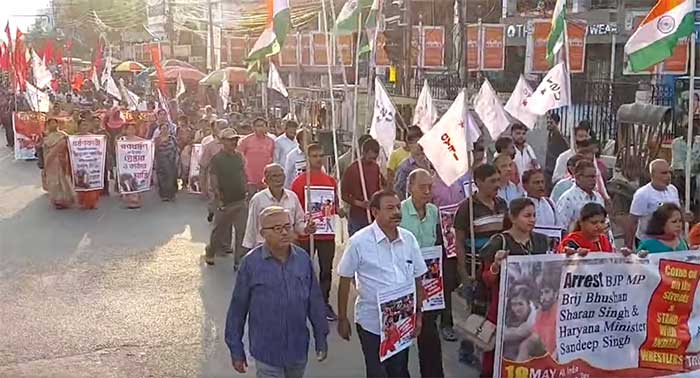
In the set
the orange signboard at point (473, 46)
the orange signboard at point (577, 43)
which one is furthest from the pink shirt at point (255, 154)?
the orange signboard at point (473, 46)

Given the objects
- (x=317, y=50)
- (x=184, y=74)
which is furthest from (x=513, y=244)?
(x=184, y=74)

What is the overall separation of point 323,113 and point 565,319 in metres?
19.1

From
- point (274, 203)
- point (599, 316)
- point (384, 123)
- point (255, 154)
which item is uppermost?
point (384, 123)

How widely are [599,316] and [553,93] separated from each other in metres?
5.51

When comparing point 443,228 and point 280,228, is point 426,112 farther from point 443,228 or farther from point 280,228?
point 280,228

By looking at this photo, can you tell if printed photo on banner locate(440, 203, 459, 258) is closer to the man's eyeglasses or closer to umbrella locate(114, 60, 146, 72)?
the man's eyeglasses

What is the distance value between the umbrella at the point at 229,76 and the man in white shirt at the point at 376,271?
2540 centimetres

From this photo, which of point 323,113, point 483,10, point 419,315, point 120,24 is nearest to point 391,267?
point 419,315

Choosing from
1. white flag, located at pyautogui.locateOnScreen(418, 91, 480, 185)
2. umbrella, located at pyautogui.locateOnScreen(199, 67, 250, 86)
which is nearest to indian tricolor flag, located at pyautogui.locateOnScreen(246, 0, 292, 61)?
white flag, located at pyautogui.locateOnScreen(418, 91, 480, 185)

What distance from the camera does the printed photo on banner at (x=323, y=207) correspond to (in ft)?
26.7

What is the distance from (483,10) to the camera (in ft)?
101

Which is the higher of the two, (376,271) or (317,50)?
(317,50)

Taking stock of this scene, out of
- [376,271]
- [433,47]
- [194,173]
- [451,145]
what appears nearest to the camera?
[376,271]

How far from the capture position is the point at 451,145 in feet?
25.5
